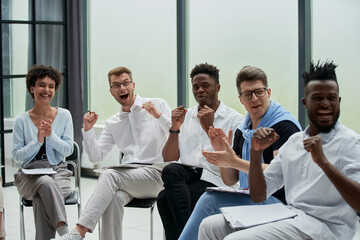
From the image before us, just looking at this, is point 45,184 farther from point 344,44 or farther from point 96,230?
point 344,44

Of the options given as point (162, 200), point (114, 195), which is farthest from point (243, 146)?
point (114, 195)

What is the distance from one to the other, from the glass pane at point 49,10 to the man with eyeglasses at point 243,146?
379 centimetres

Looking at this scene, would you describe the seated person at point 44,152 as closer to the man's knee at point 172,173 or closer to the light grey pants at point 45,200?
the light grey pants at point 45,200

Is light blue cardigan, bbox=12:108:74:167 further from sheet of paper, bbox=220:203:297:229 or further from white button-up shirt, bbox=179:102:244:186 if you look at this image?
sheet of paper, bbox=220:203:297:229

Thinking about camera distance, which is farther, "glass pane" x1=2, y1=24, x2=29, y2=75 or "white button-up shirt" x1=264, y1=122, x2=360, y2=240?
"glass pane" x1=2, y1=24, x2=29, y2=75

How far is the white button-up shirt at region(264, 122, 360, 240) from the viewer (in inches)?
88.7

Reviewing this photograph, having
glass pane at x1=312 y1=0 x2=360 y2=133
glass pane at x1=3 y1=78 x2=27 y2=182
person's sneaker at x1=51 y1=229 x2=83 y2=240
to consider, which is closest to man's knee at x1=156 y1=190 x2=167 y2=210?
person's sneaker at x1=51 y1=229 x2=83 y2=240

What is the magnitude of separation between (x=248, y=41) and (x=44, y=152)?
7.49 feet

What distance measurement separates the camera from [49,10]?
636cm

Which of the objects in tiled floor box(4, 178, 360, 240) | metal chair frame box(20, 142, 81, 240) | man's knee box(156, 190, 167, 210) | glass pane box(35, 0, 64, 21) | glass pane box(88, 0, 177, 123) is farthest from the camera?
glass pane box(35, 0, 64, 21)

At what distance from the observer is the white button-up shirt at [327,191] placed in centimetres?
225

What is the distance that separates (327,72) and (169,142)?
1.43 m

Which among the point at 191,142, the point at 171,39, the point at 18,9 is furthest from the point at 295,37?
the point at 18,9

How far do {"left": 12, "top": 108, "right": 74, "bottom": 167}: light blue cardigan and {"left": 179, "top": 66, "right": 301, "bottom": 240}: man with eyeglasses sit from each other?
1.29 meters
